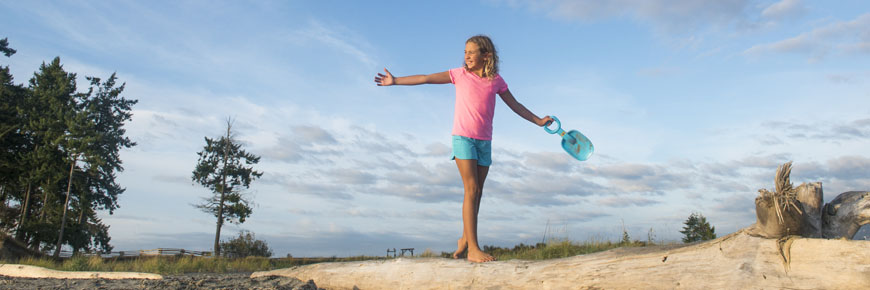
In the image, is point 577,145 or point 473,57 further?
point 577,145

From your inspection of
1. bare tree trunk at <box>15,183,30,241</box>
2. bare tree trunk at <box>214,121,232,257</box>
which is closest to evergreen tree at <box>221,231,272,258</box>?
bare tree trunk at <box>214,121,232,257</box>

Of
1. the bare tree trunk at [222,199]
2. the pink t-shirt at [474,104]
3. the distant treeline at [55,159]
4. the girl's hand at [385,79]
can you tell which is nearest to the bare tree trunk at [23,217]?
the distant treeline at [55,159]

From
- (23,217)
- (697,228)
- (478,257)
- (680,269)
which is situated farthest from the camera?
(23,217)

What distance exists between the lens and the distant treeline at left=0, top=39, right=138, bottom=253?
2702 cm

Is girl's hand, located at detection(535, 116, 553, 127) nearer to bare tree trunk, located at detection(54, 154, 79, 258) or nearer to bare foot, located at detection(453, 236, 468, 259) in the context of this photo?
bare foot, located at detection(453, 236, 468, 259)

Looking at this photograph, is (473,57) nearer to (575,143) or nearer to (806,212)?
(575,143)

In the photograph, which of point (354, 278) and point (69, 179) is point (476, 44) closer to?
point (354, 278)

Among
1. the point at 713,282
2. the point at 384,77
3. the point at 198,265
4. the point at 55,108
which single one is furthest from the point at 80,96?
the point at 713,282

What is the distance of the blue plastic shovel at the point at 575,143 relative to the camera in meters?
5.89

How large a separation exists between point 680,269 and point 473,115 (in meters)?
2.38

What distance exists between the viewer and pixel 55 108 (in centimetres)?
2783

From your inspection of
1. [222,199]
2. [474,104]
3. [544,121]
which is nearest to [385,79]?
[474,104]

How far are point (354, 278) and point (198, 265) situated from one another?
28.9 feet

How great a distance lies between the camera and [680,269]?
4180mm
